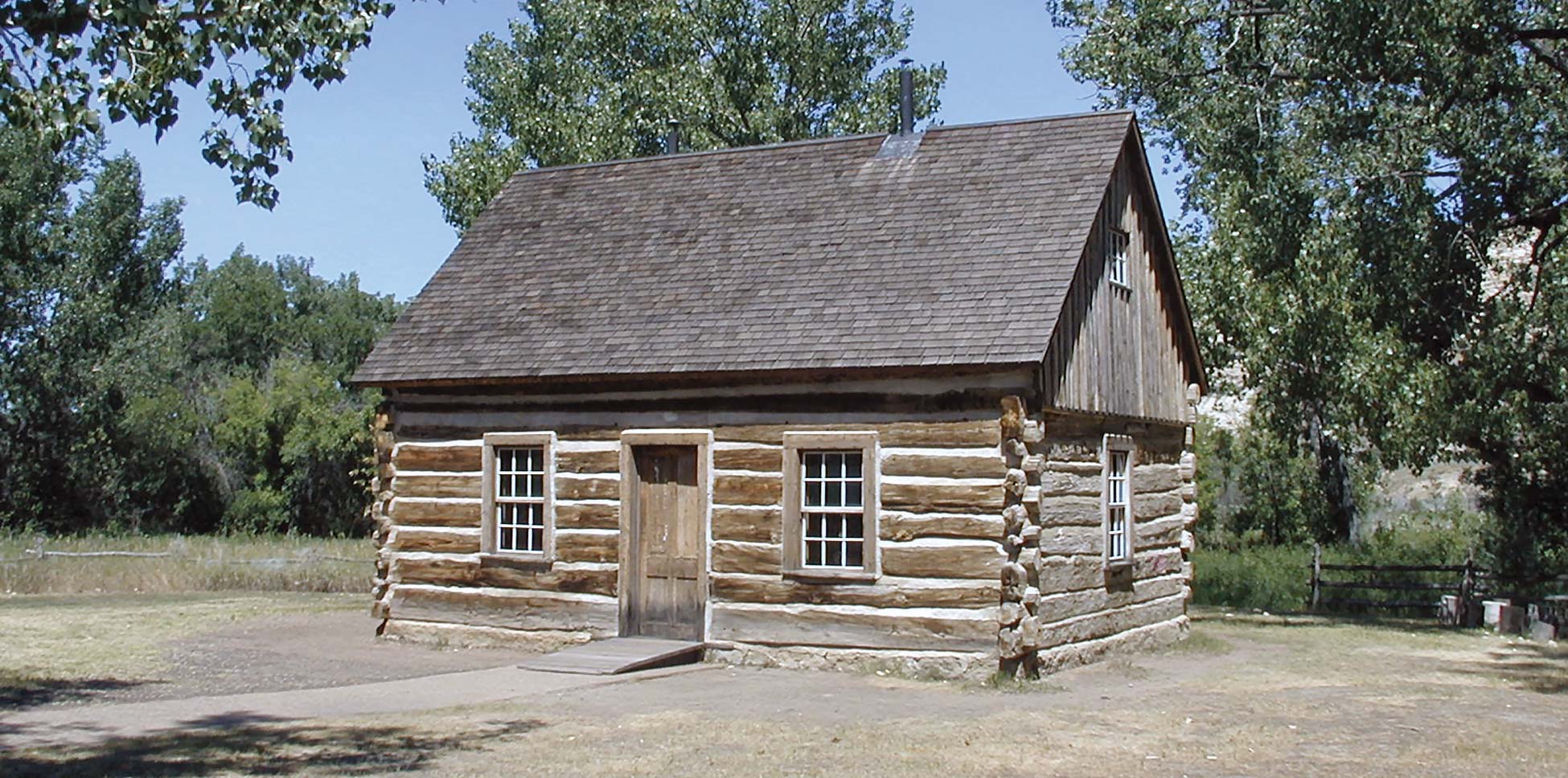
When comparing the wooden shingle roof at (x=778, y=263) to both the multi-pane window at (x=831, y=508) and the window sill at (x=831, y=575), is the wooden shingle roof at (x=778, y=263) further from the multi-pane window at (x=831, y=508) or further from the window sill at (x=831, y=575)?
the window sill at (x=831, y=575)

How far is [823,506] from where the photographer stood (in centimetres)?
1666

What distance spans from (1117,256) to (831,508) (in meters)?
4.76

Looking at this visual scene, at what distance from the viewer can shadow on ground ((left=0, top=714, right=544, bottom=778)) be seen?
10.4 metres

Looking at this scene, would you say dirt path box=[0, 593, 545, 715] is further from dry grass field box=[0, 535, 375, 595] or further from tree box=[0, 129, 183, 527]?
tree box=[0, 129, 183, 527]

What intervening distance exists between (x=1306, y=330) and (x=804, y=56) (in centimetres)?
1675

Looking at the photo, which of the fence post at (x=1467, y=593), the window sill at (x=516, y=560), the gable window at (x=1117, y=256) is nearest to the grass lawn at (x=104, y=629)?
the window sill at (x=516, y=560)

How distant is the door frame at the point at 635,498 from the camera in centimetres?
1728

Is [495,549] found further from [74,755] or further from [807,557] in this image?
[74,755]

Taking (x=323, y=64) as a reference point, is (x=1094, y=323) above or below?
below

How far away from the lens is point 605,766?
10.7m

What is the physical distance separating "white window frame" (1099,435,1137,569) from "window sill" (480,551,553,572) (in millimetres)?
6326

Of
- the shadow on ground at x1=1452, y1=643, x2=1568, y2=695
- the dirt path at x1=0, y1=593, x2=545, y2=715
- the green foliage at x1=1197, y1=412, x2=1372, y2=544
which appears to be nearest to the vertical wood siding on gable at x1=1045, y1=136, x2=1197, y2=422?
the shadow on ground at x1=1452, y1=643, x2=1568, y2=695

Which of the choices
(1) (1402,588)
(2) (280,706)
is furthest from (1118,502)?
(2) (280,706)

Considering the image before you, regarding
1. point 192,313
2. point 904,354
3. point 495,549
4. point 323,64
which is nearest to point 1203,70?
point 904,354
